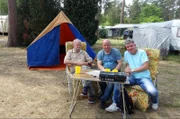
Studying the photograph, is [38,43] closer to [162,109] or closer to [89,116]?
[89,116]

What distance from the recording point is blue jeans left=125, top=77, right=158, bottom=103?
3588 mm

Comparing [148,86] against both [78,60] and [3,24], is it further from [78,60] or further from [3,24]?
[3,24]

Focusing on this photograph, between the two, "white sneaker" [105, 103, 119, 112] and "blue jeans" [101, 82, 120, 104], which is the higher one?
"blue jeans" [101, 82, 120, 104]

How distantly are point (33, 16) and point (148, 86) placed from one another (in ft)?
32.2

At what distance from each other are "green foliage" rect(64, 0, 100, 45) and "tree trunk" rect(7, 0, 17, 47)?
3.14 metres

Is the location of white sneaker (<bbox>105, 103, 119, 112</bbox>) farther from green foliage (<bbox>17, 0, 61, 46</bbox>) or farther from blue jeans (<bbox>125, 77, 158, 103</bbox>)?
green foliage (<bbox>17, 0, 61, 46</bbox>)

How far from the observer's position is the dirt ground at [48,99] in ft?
11.7

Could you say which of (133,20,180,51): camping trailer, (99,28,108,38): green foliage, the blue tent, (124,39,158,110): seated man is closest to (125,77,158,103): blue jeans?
(124,39,158,110): seated man

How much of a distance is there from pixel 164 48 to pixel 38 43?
7.24 m

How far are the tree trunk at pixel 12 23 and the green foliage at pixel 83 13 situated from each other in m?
3.14

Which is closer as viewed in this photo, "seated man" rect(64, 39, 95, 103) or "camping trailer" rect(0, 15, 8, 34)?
"seated man" rect(64, 39, 95, 103)

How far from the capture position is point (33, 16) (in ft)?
39.6

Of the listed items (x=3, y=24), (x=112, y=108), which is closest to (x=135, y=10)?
(x=3, y=24)

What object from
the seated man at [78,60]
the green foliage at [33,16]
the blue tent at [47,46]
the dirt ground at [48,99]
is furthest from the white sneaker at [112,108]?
the green foliage at [33,16]
